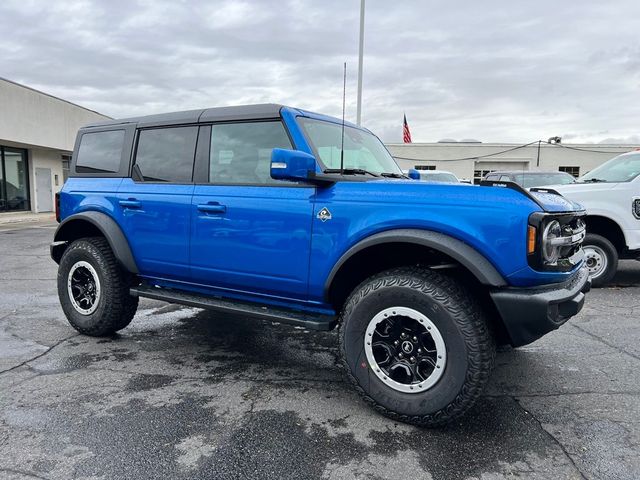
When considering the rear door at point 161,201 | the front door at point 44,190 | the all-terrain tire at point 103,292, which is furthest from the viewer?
the front door at point 44,190

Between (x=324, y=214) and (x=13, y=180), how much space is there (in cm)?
2221

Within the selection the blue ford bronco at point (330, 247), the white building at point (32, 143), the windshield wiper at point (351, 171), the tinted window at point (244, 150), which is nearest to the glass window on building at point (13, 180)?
the white building at point (32, 143)

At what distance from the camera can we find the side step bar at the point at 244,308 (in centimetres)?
331

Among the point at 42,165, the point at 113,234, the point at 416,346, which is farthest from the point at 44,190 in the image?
the point at 416,346

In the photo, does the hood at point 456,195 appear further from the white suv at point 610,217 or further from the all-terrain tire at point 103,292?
the white suv at point 610,217

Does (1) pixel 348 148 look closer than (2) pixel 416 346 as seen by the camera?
No

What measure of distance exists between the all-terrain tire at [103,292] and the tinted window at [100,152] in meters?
0.70

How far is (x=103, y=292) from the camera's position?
173 inches

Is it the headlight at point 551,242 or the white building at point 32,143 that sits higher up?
the white building at point 32,143

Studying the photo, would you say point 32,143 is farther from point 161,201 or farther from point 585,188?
point 585,188

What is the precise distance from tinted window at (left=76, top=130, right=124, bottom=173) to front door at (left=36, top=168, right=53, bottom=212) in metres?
20.6

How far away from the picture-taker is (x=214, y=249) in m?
3.69

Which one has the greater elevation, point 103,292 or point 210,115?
point 210,115

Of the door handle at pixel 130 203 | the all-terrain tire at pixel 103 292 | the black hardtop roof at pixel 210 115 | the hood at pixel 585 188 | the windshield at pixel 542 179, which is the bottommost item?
the all-terrain tire at pixel 103 292
